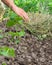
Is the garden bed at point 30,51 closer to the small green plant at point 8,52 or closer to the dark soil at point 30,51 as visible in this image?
the dark soil at point 30,51

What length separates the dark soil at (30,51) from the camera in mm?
4059

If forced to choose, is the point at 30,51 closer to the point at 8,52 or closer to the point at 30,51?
the point at 30,51

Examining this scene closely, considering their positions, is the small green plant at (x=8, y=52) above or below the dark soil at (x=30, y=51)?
above

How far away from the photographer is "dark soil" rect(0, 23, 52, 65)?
406 centimetres

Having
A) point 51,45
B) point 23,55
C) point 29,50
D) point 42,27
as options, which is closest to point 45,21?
point 42,27

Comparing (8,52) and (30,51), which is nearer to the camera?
(8,52)

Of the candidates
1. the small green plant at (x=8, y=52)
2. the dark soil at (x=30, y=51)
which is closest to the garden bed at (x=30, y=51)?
the dark soil at (x=30, y=51)

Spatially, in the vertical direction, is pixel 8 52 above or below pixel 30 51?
above

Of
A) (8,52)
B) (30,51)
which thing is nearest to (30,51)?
→ (30,51)

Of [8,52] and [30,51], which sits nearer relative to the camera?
[8,52]

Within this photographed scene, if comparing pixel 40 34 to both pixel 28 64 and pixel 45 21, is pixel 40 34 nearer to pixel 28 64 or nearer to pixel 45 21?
pixel 45 21

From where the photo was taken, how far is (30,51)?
4.65 metres

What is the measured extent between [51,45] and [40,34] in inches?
17.4

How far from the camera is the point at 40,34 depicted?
5562mm
